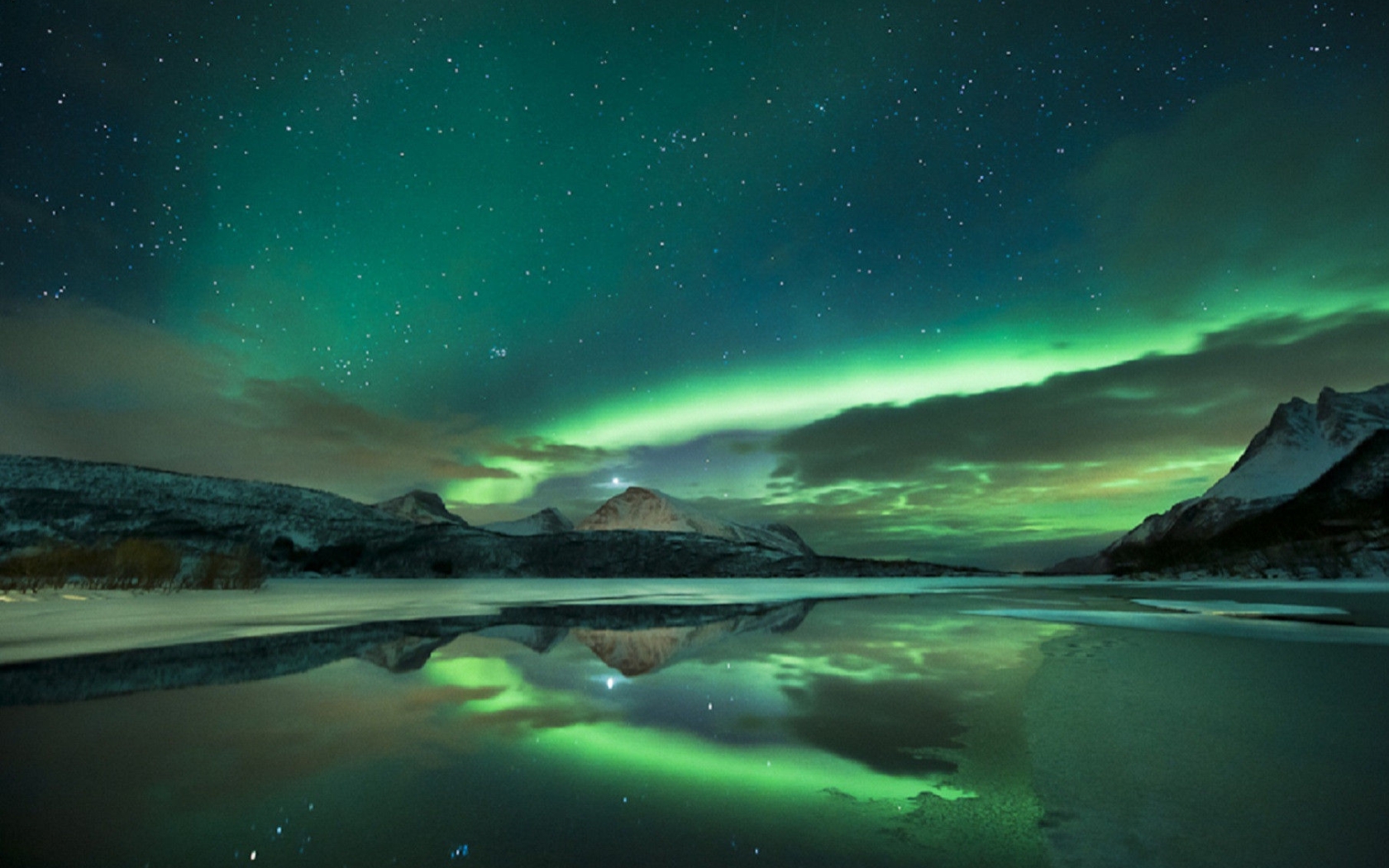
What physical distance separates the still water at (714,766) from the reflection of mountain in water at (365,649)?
51 centimetres

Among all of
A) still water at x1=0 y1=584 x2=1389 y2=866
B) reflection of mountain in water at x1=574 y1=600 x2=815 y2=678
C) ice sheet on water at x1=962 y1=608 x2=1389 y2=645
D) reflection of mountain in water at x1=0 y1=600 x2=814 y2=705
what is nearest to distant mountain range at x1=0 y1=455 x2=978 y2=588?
reflection of mountain in water at x1=0 y1=600 x2=814 y2=705

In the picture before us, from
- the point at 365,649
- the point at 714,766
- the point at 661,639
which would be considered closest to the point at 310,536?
the point at 365,649

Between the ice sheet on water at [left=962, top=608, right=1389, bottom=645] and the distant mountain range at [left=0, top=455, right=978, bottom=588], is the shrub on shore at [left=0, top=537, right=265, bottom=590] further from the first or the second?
the ice sheet on water at [left=962, top=608, right=1389, bottom=645]

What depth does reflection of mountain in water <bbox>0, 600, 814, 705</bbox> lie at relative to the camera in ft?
30.3

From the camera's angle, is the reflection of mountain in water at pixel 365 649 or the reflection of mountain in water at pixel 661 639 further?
the reflection of mountain in water at pixel 661 639

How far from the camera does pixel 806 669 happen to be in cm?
1133

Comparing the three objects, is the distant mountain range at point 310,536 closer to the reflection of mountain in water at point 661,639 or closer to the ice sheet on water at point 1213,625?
the reflection of mountain in water at point 661,639

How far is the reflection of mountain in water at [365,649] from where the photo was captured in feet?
30.3

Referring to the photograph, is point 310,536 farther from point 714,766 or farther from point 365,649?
point 714,766

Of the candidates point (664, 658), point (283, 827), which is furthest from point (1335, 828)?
point (664, 658)

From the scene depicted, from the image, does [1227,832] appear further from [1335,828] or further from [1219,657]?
[1219,657]

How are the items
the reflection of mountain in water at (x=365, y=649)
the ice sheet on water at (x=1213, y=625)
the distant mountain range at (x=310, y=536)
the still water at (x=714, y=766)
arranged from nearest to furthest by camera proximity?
the still water at (x=714, y=766), the reflection of mountain in water at (x=365, y=649), the ice sheet on water at (x=1213, y=625), the distant mountain range at (x=310, y=536)

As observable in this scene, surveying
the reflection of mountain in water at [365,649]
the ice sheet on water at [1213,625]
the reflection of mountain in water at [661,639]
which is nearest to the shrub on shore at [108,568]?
the reflection of mountain in water at [365,649]

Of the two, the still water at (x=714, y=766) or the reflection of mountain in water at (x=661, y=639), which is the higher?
the still water at (x=714, y=766)
